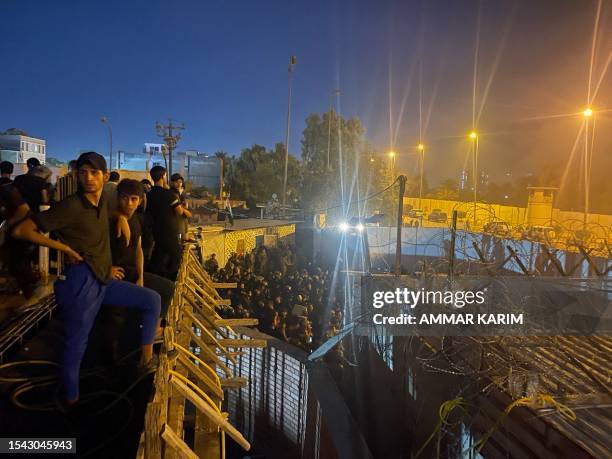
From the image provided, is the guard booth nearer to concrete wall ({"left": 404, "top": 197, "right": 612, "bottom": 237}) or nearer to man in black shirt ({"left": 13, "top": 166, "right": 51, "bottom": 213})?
concrete wall ({"left": 404, "top": 197, "right": 612, "bottom": 237})

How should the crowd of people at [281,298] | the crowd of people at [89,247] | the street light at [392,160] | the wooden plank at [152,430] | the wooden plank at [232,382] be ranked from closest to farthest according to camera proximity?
the wooden plank at [152,430] < the crowd of people at [89,247] < the wooden plank at [232,382] < the crowd of people at [281,298] < the street light at [392,160]

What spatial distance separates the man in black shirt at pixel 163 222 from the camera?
5.48 meters

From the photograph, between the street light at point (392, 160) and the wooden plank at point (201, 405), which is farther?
the street light at point (392, 160)

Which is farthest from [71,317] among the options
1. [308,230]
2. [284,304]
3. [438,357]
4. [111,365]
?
[308,230]

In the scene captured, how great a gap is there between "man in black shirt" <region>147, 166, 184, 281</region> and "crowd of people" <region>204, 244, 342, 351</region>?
16.4 ft

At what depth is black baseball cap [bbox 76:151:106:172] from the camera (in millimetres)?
2625

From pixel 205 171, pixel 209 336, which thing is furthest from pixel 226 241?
pixel 205 171

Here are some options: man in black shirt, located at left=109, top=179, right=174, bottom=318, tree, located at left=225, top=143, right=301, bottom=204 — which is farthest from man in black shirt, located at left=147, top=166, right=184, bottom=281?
tree, located at left=225, top=143, right=301, bottom=204

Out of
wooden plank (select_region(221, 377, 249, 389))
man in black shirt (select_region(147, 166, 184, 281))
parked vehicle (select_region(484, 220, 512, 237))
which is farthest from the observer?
parked vehicle (select_region(484, 220, 512, 237))

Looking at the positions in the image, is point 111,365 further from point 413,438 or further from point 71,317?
point 413,438

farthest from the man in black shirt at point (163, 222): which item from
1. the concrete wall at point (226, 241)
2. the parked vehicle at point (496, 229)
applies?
the concrete wall at point (226, 241)

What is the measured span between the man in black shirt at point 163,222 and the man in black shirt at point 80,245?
8.84ft

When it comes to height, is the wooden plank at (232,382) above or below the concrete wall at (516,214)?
below

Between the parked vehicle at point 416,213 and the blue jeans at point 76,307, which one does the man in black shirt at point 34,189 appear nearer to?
the blue jeans at point 76,307
